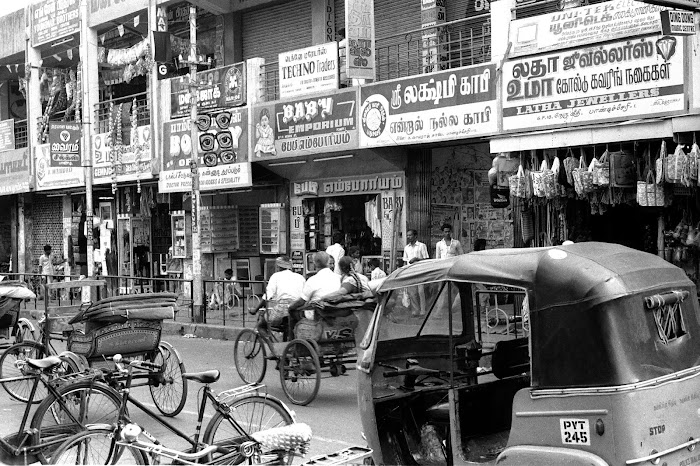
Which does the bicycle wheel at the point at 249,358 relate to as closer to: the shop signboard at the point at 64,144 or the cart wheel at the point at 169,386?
the cart wheel at the point at 169,386

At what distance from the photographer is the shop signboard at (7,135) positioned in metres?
29.5

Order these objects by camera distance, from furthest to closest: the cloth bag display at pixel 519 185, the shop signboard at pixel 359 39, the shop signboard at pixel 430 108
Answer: the shop signboard at pixel 359 39 < the shop signboard at pixel 430 108 < the cloth bag display at pixel 519 185

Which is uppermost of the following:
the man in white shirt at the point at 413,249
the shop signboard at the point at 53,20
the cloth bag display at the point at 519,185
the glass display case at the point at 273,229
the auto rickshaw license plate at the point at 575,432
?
the shop signboard at the point at 53,20

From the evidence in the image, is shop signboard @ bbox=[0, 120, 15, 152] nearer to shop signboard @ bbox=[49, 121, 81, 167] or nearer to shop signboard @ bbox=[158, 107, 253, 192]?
shop signboard @ bbox=[49, 121, 81, 167]

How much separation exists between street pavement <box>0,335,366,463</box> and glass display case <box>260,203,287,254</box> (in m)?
7.10

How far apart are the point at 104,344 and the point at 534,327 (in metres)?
5.36

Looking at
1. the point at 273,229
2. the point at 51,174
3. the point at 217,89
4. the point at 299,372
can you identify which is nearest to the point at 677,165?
the point at 299,372

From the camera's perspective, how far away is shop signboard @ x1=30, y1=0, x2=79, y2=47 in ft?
83.9

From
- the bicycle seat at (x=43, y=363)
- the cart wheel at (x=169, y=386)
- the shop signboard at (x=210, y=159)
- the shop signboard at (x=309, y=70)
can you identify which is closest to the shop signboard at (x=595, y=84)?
the shop signboard at (x=309, y=70)

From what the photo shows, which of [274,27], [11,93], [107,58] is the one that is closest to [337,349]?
[274,27]

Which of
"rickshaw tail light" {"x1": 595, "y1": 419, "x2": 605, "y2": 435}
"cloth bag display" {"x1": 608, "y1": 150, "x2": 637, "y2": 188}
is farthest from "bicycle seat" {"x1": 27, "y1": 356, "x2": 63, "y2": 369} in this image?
"cloth bag display" {"x1": 608, "y1": 150, "x2": 637, "y2": 188}

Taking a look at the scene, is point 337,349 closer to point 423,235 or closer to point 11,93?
point 423,235

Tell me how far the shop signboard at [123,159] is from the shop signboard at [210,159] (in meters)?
0.94

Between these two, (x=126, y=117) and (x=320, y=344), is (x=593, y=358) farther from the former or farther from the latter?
(x=126, y=117)
